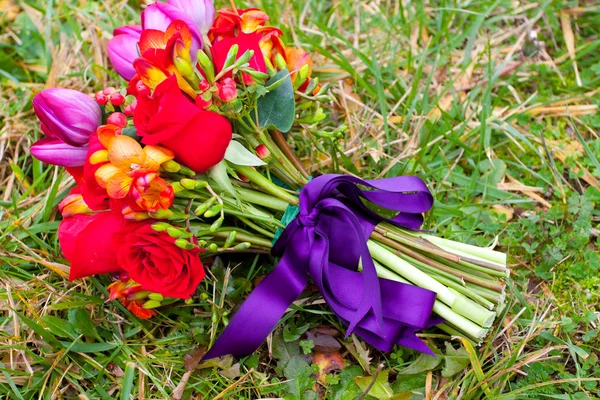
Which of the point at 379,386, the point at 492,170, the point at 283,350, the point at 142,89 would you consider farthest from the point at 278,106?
the point at 492,170

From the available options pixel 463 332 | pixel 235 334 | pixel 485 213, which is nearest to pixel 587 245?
pixel 485 213

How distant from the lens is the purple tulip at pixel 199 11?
141 cm

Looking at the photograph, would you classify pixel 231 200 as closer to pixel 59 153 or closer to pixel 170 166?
pixel 170 166

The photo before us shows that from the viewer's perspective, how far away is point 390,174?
1864 mm

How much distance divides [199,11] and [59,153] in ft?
1.56

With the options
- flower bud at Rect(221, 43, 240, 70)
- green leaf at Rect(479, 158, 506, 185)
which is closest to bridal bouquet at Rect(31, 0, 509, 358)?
flower bud at Rect(221, 43, 240, 70)

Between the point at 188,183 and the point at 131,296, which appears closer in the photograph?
the point at 188,183

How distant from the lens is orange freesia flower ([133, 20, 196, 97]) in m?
1.28

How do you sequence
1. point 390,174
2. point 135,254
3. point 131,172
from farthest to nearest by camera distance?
1. point 390,174
2. point 135,254
3. point 131,172

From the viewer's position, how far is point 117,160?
1246 mm

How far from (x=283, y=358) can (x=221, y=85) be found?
0.72 m

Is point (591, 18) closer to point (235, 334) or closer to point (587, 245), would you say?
point (587, 245)

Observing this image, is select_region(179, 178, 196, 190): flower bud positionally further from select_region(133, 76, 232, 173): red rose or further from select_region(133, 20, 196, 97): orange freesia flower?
select_region(133, 20, 196, 97): orange freesia flower

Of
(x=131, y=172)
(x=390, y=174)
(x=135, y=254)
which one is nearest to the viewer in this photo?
(x=131, y=172)
